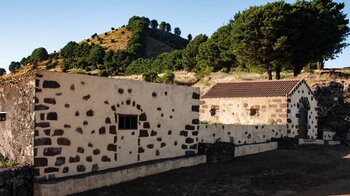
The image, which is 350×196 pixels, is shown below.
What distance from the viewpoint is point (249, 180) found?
1016 cm

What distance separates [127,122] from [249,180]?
388cm

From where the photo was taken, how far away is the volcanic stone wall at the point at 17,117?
7.95 meters

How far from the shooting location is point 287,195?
860 cm

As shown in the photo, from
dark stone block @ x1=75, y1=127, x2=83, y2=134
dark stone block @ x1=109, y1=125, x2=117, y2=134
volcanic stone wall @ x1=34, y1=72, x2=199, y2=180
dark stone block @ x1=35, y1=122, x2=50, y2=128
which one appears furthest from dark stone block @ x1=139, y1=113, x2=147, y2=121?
dark stone block @ x1=35, y1=122, x2=50, y2=128

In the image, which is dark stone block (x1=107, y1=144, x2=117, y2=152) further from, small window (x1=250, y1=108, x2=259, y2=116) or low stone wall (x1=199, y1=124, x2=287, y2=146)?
small window (x1=250, y1=108, x2=259, y2=116)

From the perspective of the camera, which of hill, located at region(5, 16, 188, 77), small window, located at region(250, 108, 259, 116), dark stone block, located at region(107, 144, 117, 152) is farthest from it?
hill, located at region(5, 16, 188, 77)

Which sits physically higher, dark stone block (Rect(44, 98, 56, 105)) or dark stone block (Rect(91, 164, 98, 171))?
dark stone block (Rect(44, 98, 56, 105))

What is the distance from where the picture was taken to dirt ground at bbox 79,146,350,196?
28.8 feet

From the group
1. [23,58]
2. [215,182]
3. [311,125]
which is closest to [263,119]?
[311,125]

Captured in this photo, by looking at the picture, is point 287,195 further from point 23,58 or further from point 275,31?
point 23,58

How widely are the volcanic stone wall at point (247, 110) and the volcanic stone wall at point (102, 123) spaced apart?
9.48m

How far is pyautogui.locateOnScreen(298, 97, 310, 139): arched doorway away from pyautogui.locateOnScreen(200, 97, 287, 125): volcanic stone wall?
190 centimetres

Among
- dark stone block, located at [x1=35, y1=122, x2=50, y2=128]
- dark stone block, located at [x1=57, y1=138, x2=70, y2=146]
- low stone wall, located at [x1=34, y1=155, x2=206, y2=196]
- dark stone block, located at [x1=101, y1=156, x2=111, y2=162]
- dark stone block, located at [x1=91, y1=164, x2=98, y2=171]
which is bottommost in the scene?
low stone wall, located at [x1=34, y1=155, x2=206, y2=196]

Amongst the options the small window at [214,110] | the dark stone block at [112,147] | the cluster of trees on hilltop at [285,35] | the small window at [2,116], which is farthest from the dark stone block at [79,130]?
the cluster of trees on hilltop at [285,35]
